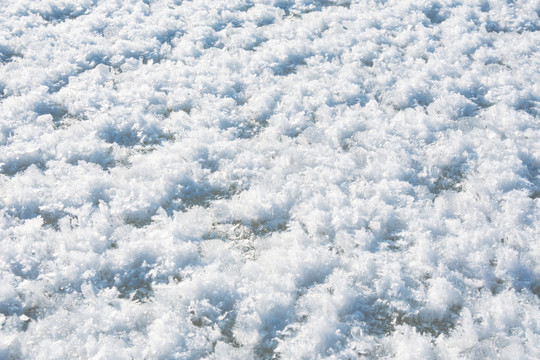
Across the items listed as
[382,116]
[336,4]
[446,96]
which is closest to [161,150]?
[382,116]

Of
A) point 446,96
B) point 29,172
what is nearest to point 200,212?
point 29,172

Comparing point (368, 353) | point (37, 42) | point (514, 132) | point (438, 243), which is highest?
point (37, 42)

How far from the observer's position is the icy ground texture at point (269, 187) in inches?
81.4

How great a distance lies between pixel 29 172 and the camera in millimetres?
2764

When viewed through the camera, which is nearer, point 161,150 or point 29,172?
point 29,172

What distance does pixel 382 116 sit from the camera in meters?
3.28

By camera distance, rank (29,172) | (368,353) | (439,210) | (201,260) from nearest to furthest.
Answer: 1. (368,353)
2. (201,260)
3. (439,210)
4. (29,172)

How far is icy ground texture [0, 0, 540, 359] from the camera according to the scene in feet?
6.79

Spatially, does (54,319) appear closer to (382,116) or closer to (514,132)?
(382,116)

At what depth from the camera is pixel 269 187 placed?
2.74 m

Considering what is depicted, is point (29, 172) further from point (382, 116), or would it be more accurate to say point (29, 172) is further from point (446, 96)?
point (446, 96)

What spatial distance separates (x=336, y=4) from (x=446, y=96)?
199 centimetres

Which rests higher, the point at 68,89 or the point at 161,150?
the point at 68,89

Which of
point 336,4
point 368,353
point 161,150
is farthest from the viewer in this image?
point 336,4
